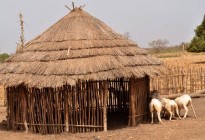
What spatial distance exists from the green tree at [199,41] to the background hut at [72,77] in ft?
70.2

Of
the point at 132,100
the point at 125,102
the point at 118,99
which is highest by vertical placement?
the point at 132,100

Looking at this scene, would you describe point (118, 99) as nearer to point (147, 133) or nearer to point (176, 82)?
point (147, 133)

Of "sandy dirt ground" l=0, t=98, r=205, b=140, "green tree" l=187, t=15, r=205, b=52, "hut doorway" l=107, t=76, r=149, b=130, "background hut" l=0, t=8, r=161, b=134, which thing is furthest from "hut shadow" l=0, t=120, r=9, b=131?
"green tree" l=187, t=15, r=205, b=52

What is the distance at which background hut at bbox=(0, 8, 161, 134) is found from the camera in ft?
38.2

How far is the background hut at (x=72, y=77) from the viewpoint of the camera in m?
11.6

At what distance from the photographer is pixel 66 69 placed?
11672 millimetres

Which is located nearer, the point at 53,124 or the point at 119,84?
the point at 53,124

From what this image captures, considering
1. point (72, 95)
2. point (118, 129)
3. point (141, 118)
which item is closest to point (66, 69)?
point (72, 95)

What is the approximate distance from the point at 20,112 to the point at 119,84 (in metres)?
4.46

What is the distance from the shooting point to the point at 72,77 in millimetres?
11344

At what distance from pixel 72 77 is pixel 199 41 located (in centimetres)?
2487

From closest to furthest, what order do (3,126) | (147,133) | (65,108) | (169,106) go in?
1. (147,133)
2. (65,108)
3. (169,106)
4. (3,126)

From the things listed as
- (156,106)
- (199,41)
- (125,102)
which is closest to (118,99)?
(125,102)

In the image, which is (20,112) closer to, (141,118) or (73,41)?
(73,41)
